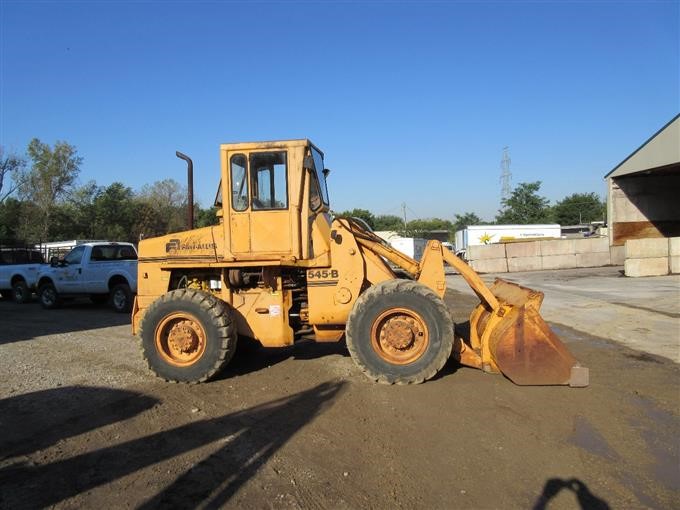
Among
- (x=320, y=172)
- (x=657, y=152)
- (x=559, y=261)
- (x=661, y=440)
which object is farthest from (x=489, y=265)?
(x=661, y=440)

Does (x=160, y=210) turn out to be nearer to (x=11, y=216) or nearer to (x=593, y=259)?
(x=11, y=216)

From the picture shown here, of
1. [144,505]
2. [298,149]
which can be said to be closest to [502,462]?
[144,505]

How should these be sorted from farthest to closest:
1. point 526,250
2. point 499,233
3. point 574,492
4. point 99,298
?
point 499,233
point 526,250
point 99,298
point 574,492

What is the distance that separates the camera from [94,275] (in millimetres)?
14914

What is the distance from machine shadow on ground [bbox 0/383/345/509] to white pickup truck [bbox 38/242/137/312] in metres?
10.3

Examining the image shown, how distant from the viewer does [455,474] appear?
3.96 metres

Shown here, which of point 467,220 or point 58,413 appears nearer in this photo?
point 58,413

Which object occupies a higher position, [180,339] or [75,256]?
[75,256]

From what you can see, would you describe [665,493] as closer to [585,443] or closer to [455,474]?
[585,443]

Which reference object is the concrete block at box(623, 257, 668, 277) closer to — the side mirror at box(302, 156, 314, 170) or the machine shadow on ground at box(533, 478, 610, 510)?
the side mirror at box(302, 156, 314, 170)

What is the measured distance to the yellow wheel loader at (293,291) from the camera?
6258 millimetres

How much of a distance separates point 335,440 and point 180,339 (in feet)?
9.50

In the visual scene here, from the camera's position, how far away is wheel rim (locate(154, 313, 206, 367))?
21.8 ft

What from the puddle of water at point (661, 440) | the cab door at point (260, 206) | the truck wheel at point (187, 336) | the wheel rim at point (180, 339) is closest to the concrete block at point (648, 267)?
the puddle of water at point (661, 440)
